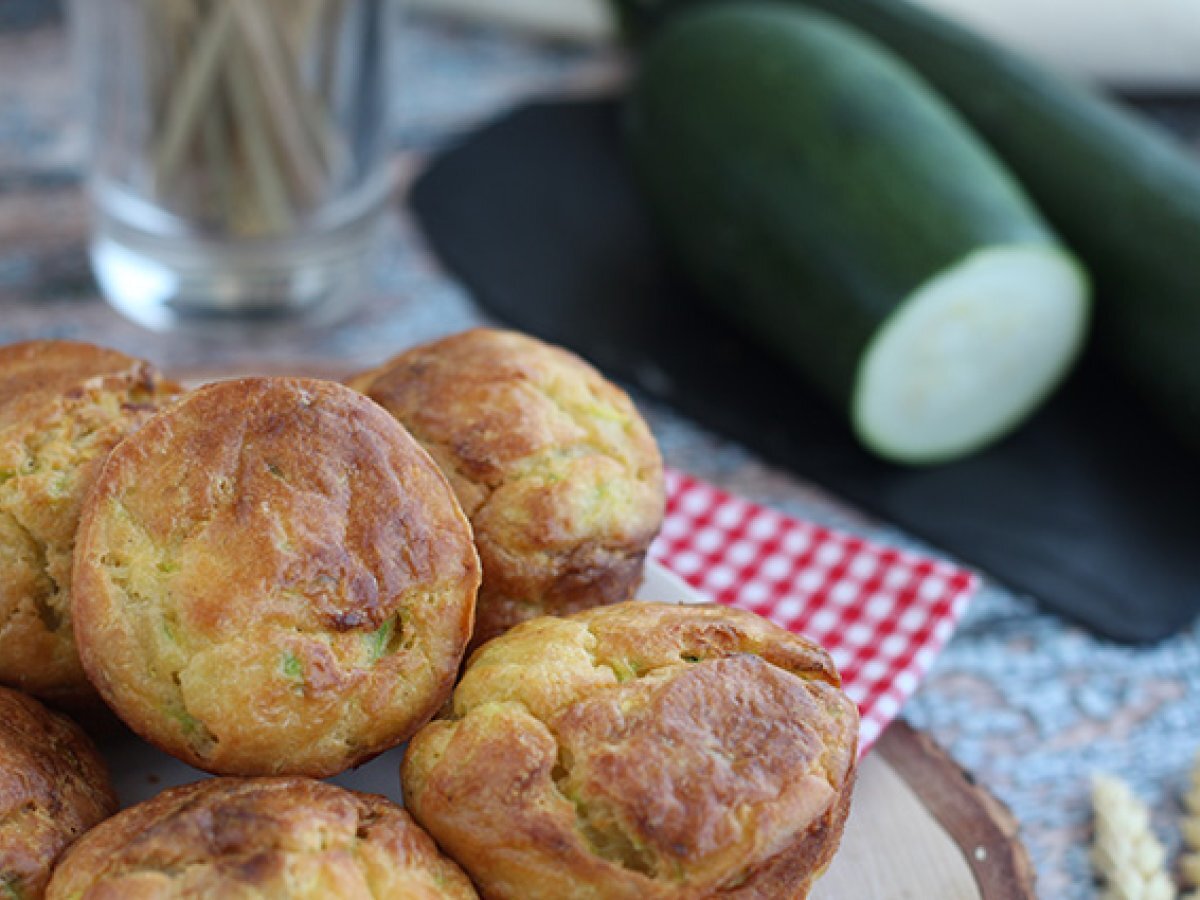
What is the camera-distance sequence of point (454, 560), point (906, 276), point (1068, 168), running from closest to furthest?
point (454, 560), point (906, 276), point (1068, 168)

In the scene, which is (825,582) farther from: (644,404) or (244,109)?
(244,109)

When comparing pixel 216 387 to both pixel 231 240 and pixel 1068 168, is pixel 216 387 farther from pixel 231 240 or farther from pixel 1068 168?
pixel 1068 168

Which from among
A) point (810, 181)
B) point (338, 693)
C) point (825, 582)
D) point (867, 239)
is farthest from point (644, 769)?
point (810, 181)

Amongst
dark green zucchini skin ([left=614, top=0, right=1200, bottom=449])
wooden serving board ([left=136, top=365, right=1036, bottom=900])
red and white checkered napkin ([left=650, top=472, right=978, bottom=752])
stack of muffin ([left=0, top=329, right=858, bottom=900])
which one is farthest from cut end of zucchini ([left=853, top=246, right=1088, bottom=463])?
stack of muffin ([left=0, top=329, right=858, bottom=900])

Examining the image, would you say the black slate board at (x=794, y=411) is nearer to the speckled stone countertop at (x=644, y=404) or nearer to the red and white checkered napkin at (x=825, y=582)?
the speckled stone countertop at (x=644, y=404)

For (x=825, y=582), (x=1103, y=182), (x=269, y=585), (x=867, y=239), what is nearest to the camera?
Answer: (x=269, y=585)

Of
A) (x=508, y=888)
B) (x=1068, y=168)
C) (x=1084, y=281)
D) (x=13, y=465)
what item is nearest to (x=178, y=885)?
(x=508, y=888)

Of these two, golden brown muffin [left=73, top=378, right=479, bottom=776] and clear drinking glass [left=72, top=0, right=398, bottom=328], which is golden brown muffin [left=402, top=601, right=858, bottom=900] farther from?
clear drinking glass [left=72, top=0, right=398, bottom=328]
